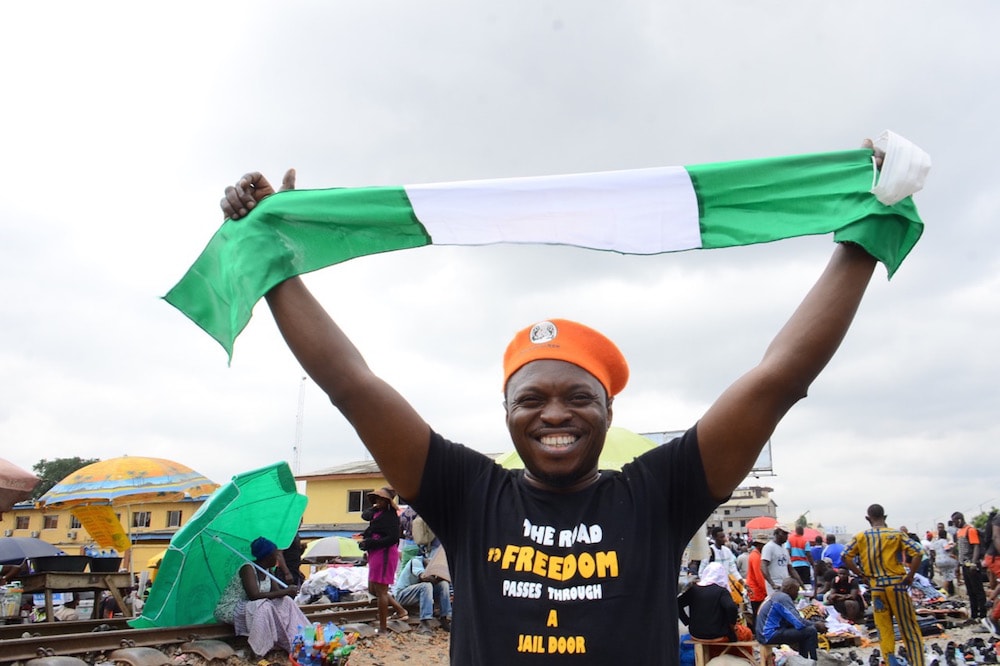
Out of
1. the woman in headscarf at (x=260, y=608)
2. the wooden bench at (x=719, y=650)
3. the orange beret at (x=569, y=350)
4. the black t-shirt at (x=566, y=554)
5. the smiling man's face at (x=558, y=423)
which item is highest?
the orange beret at (x=569, y=350)

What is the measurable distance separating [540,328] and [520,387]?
202 mm

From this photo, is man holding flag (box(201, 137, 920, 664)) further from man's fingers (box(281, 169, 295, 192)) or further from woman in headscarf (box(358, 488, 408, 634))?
woman in headscarf (box(358, 488, 408, 634))

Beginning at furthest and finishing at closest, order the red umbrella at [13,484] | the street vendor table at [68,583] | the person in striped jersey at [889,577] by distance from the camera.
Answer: the street vendor table at [68,583] < the person in striped jersey at [889,577] < the red umbrella at [13,484]

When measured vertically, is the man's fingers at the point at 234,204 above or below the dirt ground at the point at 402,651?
above

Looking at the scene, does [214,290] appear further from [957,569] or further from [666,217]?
[957,569]

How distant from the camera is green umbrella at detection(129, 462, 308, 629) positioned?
9102mm

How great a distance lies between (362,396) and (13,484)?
8060 mm

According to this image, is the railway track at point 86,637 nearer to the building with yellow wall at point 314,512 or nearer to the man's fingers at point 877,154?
the man's fingers at point 877,154

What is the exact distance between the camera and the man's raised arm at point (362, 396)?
2.22 metres

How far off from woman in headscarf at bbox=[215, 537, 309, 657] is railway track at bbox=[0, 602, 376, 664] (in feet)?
0.86

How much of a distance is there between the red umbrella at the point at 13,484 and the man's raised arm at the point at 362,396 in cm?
778

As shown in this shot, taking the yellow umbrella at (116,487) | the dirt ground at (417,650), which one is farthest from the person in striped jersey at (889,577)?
the yellow umbrella at (116,487)

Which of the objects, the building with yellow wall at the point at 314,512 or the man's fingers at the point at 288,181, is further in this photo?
the building with yellow wall at the point at 314,512

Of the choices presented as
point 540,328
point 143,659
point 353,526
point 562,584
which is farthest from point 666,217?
point 353,526
